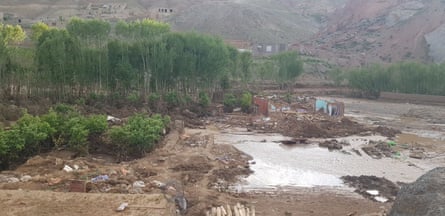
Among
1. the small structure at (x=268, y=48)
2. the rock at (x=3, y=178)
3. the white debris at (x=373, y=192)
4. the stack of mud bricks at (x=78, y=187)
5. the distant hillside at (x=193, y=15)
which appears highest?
the distant hillside at (x=193, y=15)

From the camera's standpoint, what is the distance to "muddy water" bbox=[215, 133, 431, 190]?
17698 millimetres

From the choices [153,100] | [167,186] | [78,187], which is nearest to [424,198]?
[167,186]

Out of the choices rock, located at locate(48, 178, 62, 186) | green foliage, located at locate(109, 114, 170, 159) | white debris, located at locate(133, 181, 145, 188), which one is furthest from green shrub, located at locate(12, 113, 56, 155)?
white debris, located at locate(133, 181, 145, 188)

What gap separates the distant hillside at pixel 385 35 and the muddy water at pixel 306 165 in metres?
50.3

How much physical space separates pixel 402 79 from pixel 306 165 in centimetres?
3492

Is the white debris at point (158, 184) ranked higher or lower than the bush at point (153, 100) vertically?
lower

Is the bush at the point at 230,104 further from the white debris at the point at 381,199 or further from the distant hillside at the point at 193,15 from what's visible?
the distant hillside at the point at 193,15

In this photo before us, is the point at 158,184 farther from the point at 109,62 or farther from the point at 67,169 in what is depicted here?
the point at 109,62

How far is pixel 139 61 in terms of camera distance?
3469cm

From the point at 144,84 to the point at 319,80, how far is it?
116 ft

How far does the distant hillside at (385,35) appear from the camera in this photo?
7281 centimetres

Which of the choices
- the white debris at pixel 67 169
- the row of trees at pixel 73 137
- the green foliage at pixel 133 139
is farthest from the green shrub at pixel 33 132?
the green foliage at pixel 133 139

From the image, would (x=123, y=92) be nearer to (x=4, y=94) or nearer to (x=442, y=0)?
(x=4, y=94)

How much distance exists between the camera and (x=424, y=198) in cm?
899
